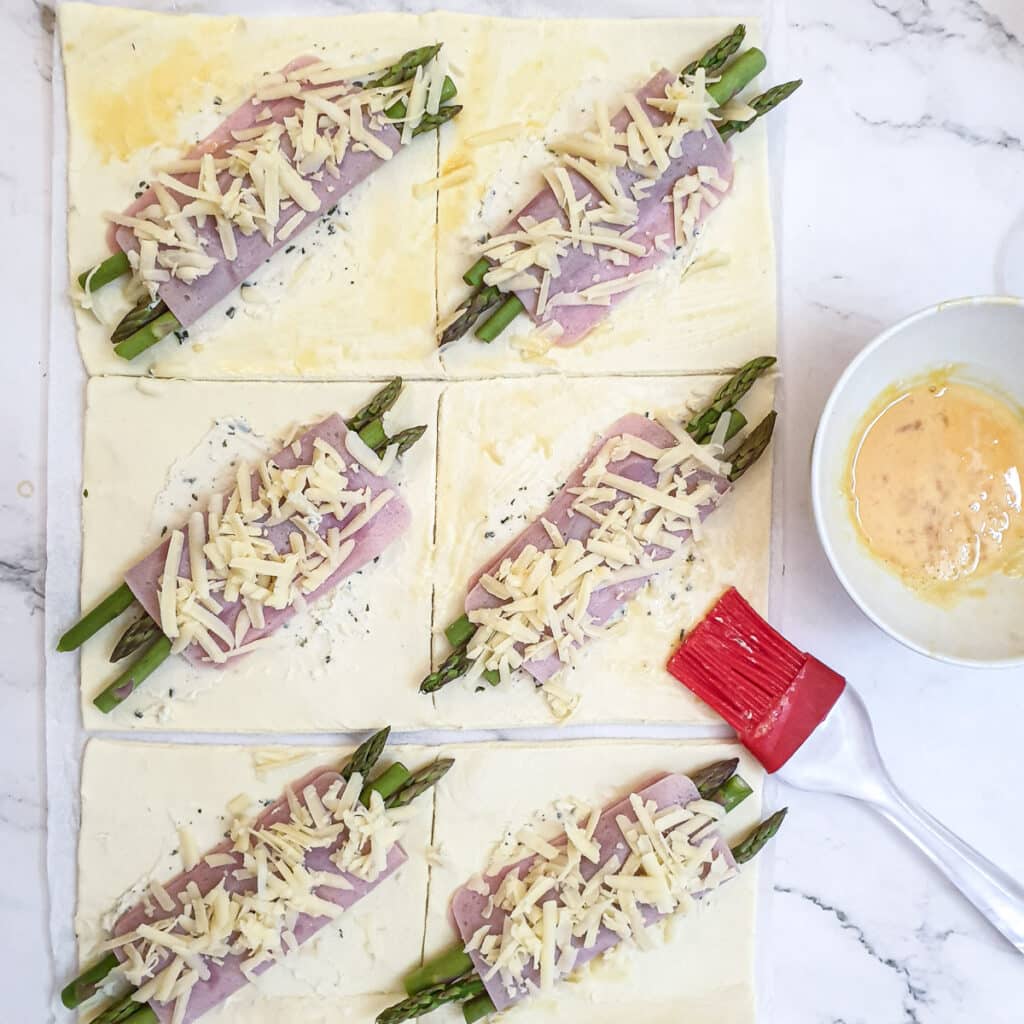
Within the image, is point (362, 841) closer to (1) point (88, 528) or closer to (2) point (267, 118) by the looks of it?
(1) point (88, 528)

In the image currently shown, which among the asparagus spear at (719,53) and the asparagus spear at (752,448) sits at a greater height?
the asparagus spear at (719,53)

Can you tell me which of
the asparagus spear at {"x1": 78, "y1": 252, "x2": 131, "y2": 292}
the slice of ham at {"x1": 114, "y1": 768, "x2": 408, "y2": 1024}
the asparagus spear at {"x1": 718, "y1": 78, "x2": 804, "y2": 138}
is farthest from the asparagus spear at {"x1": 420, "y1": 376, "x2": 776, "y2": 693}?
the asparagus spear at {"x1": 78, "y1": 252, "x2": 131, "y2": 292}

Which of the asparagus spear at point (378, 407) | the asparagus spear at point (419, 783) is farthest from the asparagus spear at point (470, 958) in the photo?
the asparagus spear at point (378, 407)

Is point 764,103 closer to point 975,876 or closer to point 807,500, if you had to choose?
Answer: point 807,500

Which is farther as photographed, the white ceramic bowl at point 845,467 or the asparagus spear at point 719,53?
the asparagus spear at point 719,53

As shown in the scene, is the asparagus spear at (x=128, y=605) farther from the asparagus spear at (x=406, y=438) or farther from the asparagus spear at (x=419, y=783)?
the asparagus spear at (x=419, y=783)

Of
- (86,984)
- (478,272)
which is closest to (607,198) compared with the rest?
(478,272)

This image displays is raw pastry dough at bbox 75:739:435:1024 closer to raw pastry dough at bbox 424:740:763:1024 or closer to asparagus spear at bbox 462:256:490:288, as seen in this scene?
raw pastry dough at bbox 424:740:763:1024
